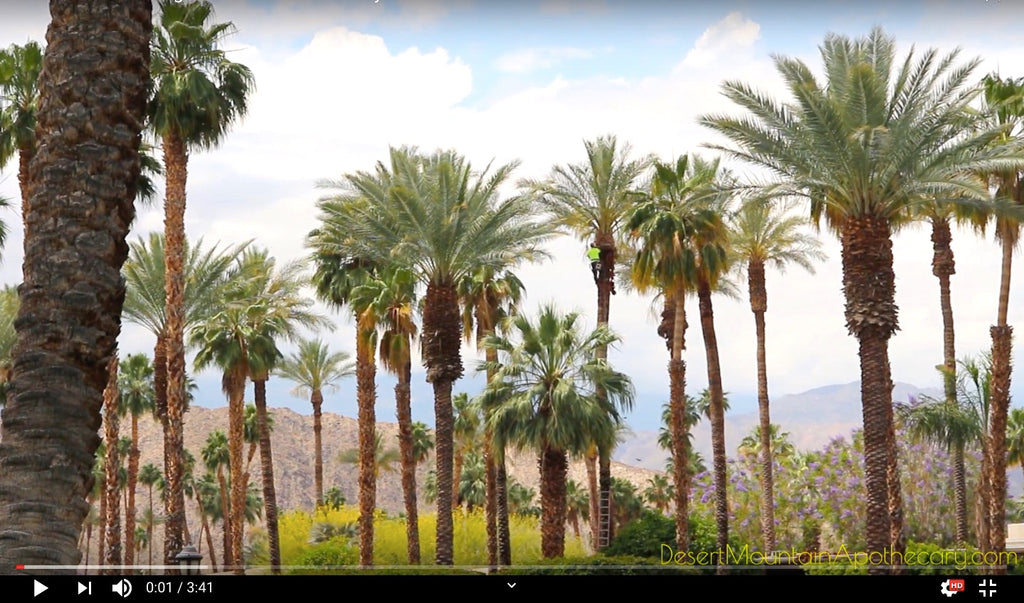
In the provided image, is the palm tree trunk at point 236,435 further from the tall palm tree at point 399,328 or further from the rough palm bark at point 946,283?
the rough palm bark at point 946,283

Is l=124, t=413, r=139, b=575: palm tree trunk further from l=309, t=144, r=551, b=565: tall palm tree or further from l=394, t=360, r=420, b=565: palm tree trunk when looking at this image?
l=309, t=144, r=551, b=565: tall palm tree

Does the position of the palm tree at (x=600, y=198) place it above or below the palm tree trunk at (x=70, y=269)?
above

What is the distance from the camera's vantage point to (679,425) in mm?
36812

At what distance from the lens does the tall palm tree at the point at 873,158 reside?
24.5 m

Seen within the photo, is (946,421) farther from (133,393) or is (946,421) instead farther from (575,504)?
(133,393)

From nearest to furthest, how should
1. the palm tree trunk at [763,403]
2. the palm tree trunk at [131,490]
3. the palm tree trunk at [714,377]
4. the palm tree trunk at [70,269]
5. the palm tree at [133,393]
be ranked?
the palm tree trunk at [70,269] → the palm tree trunk at [714,377] → the palm tree trunk at [763,403] → the palm tree trunk at [131,490] → the palm tree at [133,393]

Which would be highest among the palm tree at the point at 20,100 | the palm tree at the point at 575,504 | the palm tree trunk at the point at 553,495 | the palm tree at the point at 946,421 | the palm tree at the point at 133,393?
the palm tree at the point at 20,100

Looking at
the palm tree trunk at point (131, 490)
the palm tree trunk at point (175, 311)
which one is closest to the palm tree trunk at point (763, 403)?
the palm tree trunk at point (175, 311)

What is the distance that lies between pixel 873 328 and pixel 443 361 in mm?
13892

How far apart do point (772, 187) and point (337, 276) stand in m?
22.6

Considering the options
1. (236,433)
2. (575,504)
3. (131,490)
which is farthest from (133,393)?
(575,504)

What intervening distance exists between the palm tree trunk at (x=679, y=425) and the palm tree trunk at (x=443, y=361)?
23.5 ft
